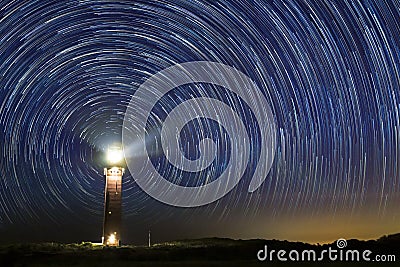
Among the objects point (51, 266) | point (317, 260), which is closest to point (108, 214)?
point (51, 266)

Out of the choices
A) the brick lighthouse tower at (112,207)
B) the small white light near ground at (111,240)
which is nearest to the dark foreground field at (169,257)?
the small white light near ground at (111,240)

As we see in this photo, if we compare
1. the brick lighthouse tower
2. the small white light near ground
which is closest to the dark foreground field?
the small white light near ground

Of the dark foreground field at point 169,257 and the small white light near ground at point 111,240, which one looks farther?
the small white light near ground at point 111,240

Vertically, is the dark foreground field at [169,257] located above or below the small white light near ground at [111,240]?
below

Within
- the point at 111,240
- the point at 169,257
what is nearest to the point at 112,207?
the point at 111,240

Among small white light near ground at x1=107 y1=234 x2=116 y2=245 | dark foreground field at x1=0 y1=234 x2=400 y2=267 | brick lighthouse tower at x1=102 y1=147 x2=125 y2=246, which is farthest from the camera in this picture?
brick lighthouse tower at x1=102 y1=147 x2=125 y2=246

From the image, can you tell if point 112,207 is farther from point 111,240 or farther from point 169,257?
point 169,257

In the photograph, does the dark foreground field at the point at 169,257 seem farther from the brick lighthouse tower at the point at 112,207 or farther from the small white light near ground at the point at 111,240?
the brick lighthouse tower at the point at 112,207

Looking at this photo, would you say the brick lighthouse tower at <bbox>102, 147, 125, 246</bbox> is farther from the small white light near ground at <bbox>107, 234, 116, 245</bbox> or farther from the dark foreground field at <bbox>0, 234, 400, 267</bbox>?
the dark foreground field at <bbox>0, 234, 400, 267</bbox>

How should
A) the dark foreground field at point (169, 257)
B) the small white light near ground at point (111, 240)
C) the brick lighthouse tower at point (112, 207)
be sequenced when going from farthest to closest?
the brick lighthouse tower at point (112, 207)
the small white light near ground at point (111, 240)
the dark foreground field at point (169, 257)

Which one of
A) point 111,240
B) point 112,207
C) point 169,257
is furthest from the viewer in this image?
point 112,207

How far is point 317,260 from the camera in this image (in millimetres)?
26000

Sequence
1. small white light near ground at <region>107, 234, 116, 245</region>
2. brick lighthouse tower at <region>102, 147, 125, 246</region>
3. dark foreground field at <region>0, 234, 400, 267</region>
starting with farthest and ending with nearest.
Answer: brick lighthouse tower at <region>102, 147, 125, 246</region>
small white light near ground at <region>107, 234, 116, 245</region>
dark foreground field at <region>0, 234, 400, 267</region>

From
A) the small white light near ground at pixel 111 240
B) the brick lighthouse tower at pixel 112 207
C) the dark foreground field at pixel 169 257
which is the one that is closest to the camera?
the dark foreground field at pixel 169 257
